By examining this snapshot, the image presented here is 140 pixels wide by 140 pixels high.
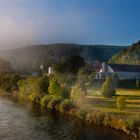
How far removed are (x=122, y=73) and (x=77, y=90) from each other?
54198mm

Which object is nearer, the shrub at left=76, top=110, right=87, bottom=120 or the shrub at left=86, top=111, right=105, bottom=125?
the shrub at left=86, top=111, right=105, bottom=125

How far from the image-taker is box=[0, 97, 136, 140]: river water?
37.8m

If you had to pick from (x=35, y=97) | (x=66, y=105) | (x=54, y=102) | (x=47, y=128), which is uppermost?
(x=35, y=97)

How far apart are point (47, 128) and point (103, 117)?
24.8 feet

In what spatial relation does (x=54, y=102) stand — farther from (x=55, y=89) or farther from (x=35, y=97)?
(x=35, y=97)

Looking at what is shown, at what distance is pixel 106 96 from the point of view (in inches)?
2356

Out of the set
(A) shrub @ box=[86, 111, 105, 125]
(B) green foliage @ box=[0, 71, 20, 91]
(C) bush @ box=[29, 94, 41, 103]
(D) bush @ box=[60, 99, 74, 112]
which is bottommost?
(A) shrub @ box=[86, 111, 105, 125]

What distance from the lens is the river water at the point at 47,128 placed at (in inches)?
1490

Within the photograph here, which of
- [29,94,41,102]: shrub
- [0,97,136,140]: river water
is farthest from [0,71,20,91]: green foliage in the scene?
[0,97,136,140]: river water

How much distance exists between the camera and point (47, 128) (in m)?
42.6

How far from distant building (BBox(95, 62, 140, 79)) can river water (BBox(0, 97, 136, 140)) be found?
53.8 meters

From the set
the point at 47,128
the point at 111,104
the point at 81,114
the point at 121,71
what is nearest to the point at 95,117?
the point at 81,114

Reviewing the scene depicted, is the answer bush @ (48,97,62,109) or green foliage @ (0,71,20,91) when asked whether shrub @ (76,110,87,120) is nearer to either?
bush @ (48,97,62,109)

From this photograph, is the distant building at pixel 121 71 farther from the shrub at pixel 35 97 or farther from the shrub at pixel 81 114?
the shrub at pixel 81 114
